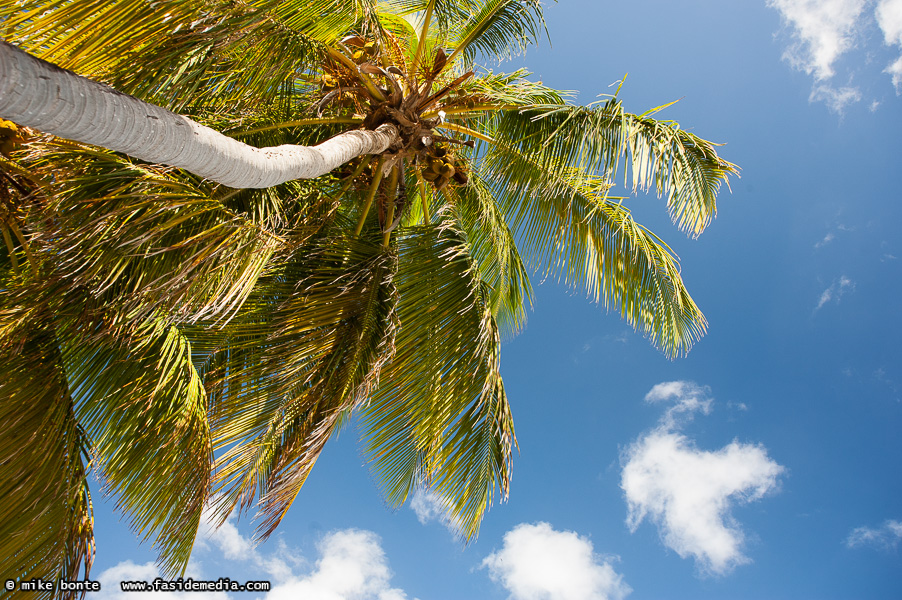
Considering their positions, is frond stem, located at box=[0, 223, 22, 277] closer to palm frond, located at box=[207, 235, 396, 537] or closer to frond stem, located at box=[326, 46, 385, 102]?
palm frond, located at box=[207, 235, 396, 537]

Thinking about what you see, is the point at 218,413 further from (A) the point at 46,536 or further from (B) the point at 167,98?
(B) the point at 167,98

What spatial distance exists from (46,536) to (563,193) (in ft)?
16.1

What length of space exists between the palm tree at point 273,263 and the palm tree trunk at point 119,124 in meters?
0.04

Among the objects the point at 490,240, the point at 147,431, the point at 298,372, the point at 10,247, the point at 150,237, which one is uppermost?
the point at 490,240

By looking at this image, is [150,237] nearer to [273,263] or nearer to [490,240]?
[273,263]

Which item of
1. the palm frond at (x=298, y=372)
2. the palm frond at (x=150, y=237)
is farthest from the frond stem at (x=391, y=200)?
the palm frond at (x=150, y=237)

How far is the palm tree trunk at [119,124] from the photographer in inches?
66.2

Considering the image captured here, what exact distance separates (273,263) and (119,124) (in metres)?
2.16

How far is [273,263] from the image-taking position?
13.4ft

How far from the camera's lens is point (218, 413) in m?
4.29

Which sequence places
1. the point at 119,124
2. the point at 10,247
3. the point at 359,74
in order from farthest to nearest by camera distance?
the point at 359,74 → the point at 10,247 → the point at 119,124

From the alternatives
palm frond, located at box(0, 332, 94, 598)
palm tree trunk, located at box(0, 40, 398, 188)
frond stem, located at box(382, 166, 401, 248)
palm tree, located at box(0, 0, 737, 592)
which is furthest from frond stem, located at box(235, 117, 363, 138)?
palm frond, located at box(0, 332, 94, 598)

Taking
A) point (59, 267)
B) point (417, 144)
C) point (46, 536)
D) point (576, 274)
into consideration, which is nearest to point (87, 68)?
point (59, 267)

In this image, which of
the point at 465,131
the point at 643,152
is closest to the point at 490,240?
the point at 465,131
